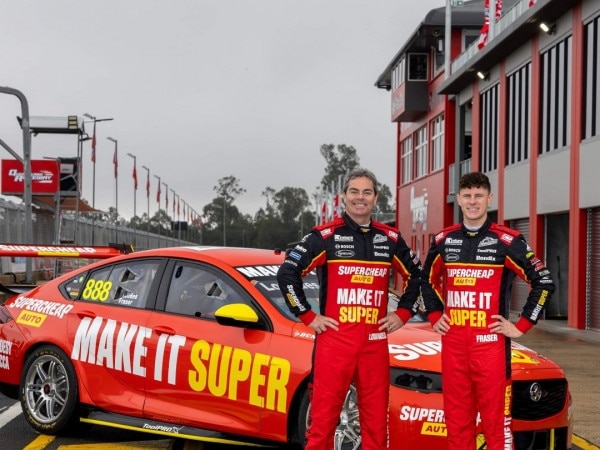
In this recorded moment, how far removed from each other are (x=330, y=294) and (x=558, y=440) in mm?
1731

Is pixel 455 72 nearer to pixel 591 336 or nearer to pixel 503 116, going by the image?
pixel 503 116

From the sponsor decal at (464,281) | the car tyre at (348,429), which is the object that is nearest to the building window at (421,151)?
the car tyre at (348,429)

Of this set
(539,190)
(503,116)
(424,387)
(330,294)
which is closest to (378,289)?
(330,294)

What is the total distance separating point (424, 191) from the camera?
42.0 meters

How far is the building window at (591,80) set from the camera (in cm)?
1945

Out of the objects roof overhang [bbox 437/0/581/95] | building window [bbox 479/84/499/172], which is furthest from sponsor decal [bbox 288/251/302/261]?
building window [bbox 479/84/499/172]

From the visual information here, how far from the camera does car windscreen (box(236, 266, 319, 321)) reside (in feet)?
20.6

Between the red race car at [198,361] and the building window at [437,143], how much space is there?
104 ft

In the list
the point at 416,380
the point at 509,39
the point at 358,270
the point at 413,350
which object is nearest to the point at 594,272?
the point at 509,39

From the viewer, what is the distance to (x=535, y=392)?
18.5 feet

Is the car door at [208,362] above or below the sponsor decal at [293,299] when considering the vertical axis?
below

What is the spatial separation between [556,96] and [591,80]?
2.52 metres

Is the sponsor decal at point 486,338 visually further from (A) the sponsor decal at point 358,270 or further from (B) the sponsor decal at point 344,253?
(B) the sponsor decal at point 344,253

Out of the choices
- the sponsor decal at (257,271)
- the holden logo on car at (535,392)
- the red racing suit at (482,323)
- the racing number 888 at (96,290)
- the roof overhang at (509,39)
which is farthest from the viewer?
the roof overhang at (509,39)
